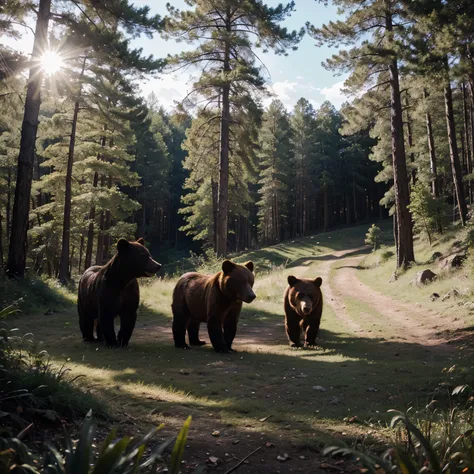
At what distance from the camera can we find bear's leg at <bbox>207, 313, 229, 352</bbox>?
27.9 feet

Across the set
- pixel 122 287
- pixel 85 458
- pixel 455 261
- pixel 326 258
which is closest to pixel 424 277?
pixel 455 261

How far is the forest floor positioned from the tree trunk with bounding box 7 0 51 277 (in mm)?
3098

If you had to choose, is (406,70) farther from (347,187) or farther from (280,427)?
(347,187)

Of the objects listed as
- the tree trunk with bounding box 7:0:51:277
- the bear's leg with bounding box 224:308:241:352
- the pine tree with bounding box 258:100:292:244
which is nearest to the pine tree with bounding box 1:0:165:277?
the tree trunk with bounding box 7:0:51:277

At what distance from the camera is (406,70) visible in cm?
1294

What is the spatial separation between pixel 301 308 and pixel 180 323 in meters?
2.56

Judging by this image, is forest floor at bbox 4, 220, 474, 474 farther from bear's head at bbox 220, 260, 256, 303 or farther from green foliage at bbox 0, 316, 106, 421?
bear's head at bbox 220, 260, 256, 303

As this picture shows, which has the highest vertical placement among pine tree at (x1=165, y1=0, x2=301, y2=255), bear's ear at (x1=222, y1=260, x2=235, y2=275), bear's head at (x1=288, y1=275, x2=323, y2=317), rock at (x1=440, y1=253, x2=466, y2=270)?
pine tree at (x1=165, y1=0, x2=301, y2=255)

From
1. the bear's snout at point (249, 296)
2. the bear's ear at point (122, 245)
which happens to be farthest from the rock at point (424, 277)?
the bear's ear at point (122, 245)

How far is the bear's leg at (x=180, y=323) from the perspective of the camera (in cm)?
909

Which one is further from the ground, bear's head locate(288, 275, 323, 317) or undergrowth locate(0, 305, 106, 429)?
bear's head locate(288, 275, 323, 317)

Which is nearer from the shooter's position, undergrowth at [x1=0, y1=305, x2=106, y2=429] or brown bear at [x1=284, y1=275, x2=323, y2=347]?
undergrowth at [x1=0, y1=305, x2=106, y2=429]

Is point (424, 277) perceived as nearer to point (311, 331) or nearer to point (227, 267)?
point (311, 331)

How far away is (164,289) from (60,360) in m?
10.6
